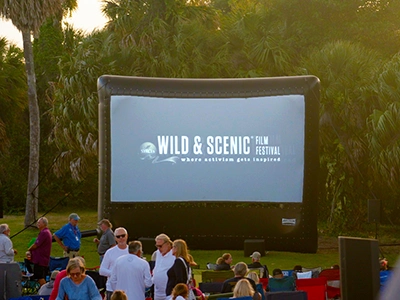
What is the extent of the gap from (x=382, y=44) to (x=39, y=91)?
1901cm

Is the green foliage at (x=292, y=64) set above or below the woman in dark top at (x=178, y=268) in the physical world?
above

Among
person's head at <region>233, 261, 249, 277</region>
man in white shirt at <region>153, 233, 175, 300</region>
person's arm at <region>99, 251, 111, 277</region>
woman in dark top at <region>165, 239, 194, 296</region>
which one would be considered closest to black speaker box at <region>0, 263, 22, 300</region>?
person's arm at <region>99, 251, 111, 277</region>

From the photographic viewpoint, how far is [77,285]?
28.0 ft

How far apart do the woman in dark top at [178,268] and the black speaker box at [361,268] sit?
5029 mm

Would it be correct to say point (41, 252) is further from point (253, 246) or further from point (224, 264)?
point (253, 246)

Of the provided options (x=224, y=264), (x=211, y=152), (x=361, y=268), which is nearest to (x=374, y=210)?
(x=211, y=152)

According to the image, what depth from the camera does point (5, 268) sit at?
36.2ft

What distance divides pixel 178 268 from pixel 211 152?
1120 centimetres

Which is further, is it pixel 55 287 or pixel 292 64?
pixel 292 64

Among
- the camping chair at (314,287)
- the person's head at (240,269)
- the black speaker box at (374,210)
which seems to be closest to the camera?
the person's head at (240,269)

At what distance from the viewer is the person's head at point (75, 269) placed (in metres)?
8.44

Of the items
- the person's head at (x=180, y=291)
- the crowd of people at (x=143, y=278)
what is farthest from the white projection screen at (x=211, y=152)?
the person's head at (x=180, y=291)

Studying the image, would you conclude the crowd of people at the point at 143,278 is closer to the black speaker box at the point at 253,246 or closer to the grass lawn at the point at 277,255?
the grass lawn at the point at 277,255

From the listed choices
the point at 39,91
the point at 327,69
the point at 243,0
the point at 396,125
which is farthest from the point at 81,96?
the point at 39,91
